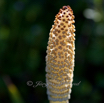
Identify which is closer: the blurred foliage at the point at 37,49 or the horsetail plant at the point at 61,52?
the horsetail plant at the point at 61,52

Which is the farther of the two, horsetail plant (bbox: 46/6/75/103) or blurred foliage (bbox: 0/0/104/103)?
blurred foliage (bbox: 0/0/104/103)

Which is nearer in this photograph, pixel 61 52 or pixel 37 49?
pixel 61 52

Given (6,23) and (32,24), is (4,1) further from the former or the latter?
(32,24)

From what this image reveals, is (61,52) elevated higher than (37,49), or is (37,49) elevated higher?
(61,52)

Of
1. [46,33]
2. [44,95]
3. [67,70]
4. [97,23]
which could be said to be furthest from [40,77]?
[67,70]
